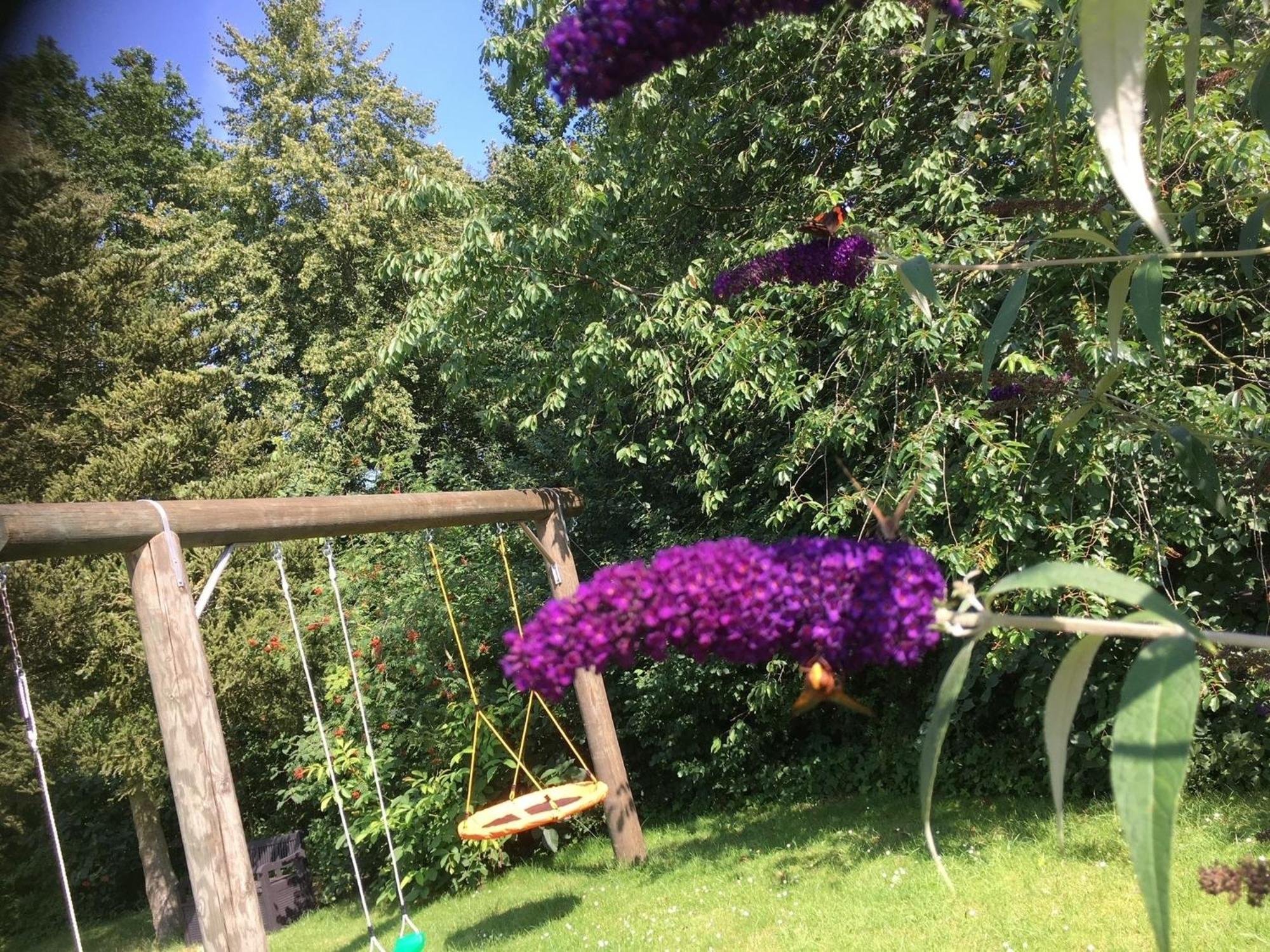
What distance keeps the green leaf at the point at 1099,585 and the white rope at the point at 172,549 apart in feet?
9.24

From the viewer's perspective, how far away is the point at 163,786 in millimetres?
6410

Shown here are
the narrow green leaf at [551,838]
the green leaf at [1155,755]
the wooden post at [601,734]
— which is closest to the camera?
the green leaf at [1155,755]

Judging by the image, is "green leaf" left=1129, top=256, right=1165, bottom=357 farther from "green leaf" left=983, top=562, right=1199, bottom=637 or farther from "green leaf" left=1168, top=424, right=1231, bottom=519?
"green leaf" left=983, top=562, right=1199, bottom=637

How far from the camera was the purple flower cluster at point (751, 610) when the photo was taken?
64 centimetres

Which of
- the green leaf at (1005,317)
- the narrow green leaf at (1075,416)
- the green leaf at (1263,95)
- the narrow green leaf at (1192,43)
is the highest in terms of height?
the narrow green leaf at (1192,43)

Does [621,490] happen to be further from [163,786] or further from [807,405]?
[163,786]

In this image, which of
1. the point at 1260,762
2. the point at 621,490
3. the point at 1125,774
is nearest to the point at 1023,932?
the point at 1260,762

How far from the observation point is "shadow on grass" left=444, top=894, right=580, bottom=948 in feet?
13.9

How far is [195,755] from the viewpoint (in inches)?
111

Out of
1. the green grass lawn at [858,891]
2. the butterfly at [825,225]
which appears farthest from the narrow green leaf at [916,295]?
the green grass lawn at [858,891]

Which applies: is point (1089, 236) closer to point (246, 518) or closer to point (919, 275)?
point (919, 275)

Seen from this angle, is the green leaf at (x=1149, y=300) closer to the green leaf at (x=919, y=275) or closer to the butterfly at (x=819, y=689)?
the green leaf at (x=919, y=275)

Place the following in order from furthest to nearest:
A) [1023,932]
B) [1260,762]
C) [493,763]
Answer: [493,763]
[1260,762]
[1023,932]

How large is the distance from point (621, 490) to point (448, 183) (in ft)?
8.25
